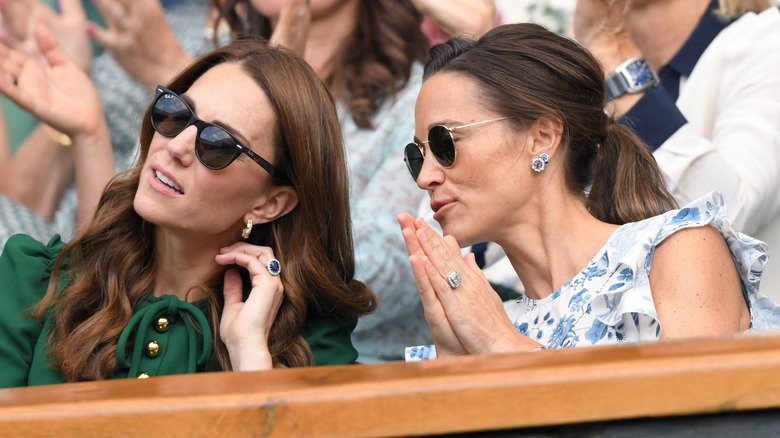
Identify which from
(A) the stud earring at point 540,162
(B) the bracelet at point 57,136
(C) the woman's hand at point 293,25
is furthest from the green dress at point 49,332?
(C) the woman's hand at point 293,25

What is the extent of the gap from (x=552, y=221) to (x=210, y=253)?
0.89 m

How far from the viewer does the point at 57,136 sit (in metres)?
3.22

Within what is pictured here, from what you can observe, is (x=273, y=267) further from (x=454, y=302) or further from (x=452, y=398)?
(x=452, y=398)

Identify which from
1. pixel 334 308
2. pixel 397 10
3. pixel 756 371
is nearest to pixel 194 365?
pixel 334 308

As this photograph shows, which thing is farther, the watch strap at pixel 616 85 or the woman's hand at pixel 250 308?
the watch strap at pixel 616 85

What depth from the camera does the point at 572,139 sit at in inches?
91.9

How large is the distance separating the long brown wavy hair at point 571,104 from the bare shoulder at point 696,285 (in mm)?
327

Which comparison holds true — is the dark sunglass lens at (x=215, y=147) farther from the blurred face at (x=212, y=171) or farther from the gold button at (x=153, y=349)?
the gold button at (x=153, y=349)

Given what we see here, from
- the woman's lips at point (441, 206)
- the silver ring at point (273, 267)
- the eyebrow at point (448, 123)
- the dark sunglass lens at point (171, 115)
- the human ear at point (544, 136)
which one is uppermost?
the dark sunglass lens at point (171, 115)

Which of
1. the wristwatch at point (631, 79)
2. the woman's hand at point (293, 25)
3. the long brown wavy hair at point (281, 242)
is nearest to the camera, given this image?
the long brown wavy hair at point (281, 242)

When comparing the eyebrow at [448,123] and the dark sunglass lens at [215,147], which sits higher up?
the eyebrow at [448,123]

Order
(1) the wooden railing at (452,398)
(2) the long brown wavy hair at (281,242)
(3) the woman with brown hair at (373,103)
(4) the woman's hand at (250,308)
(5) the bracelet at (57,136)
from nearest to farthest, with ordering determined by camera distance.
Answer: (1) the wooden railing at (452,398) < (4) the woman's hand at (250,308) < (2) the long brown wavy hair at (281,242) < (3) the woman with brown hair at (373,103) < (5) the bracelet at (57,136)

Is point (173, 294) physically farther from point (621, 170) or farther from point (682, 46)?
point (682, 46)

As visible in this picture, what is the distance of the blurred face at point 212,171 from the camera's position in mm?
2154
